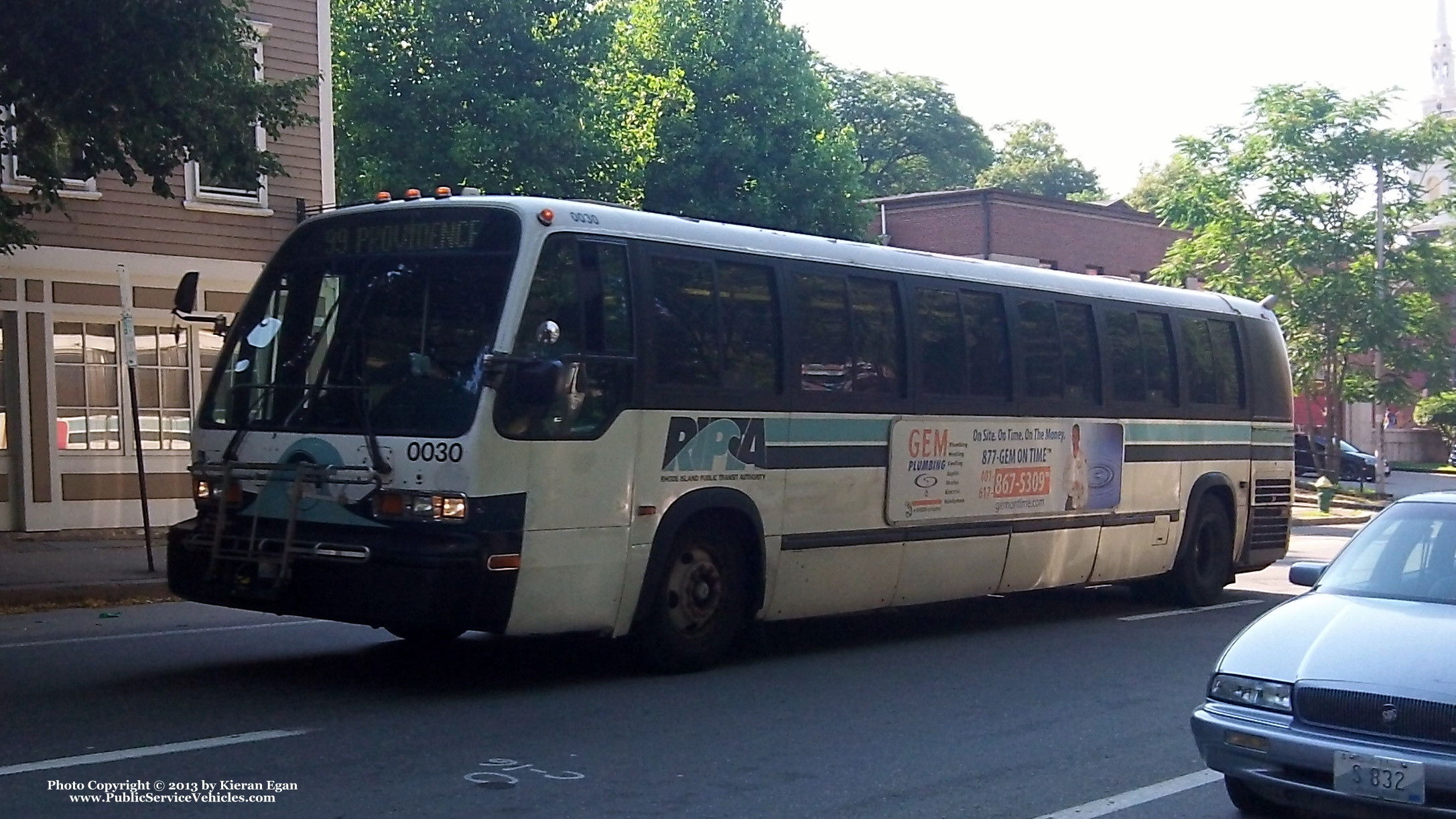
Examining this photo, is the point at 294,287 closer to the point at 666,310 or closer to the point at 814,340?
the point at 666,310

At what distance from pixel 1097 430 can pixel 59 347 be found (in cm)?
1260

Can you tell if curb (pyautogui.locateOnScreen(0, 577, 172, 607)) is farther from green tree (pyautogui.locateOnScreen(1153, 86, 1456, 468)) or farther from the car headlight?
green tree (pyautogui.locateOnScreen(1153, 86, 1456, 468))

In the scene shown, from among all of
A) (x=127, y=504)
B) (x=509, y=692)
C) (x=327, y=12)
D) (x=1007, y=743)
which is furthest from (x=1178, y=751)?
(x=327, y=12)

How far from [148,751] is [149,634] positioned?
199 inches

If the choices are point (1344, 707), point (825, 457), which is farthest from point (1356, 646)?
point (825, 457)

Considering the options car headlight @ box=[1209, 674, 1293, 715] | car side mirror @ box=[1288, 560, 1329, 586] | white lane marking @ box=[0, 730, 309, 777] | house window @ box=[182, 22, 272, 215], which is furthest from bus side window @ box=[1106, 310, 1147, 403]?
house window @ box=[182, 22, 272, 215]

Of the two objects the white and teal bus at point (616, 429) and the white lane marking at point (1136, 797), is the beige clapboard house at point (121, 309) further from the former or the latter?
the white lane marking at point (1136, 797)

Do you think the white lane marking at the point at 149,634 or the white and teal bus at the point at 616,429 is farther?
the white lane marking at the point at 149,634

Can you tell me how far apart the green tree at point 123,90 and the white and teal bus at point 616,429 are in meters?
2.14

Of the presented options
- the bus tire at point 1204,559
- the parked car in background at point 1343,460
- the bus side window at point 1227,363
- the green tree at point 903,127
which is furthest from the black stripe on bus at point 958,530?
the green tree at point 903,127

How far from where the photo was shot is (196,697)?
9312 mm

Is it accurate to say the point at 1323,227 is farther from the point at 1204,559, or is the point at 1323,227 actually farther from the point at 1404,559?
the point at 1404,559

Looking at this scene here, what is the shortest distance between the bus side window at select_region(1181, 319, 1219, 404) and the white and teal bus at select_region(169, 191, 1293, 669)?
2.13 m

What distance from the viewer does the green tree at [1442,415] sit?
55125mm
